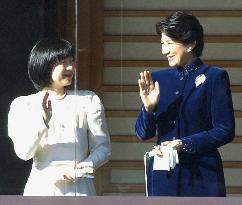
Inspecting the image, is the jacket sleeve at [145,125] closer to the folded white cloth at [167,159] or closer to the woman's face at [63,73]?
the folded white cloth at [167,159]

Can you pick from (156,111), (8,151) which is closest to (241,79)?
(156,111)

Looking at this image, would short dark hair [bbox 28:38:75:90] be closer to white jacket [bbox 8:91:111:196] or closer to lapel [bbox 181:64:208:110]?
white jacket [bbox 8:91:111:196]

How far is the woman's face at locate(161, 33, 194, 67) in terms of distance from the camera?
20.2 feet

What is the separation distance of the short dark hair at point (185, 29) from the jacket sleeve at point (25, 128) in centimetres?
91

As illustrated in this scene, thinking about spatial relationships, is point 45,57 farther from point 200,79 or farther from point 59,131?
point 200,79

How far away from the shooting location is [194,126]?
615 centimetres

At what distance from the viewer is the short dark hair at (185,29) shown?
6.16m

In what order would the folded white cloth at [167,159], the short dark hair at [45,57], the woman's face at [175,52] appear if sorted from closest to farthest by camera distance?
1. the folded white cloth at [167,159]
2. the woman's face at [175,52]
3. the short dark hair at [45,57]

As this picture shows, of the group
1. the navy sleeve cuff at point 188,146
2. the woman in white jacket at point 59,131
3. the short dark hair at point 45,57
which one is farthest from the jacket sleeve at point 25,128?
the navy sleeve cuff at point 188,146

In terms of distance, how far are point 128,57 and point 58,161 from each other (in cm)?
80

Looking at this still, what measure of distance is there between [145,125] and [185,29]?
24.0 inches

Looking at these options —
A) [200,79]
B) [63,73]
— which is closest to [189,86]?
[200,79]

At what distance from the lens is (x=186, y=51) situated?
617 cm

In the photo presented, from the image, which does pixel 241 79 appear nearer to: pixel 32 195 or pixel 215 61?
pixel 215 61
